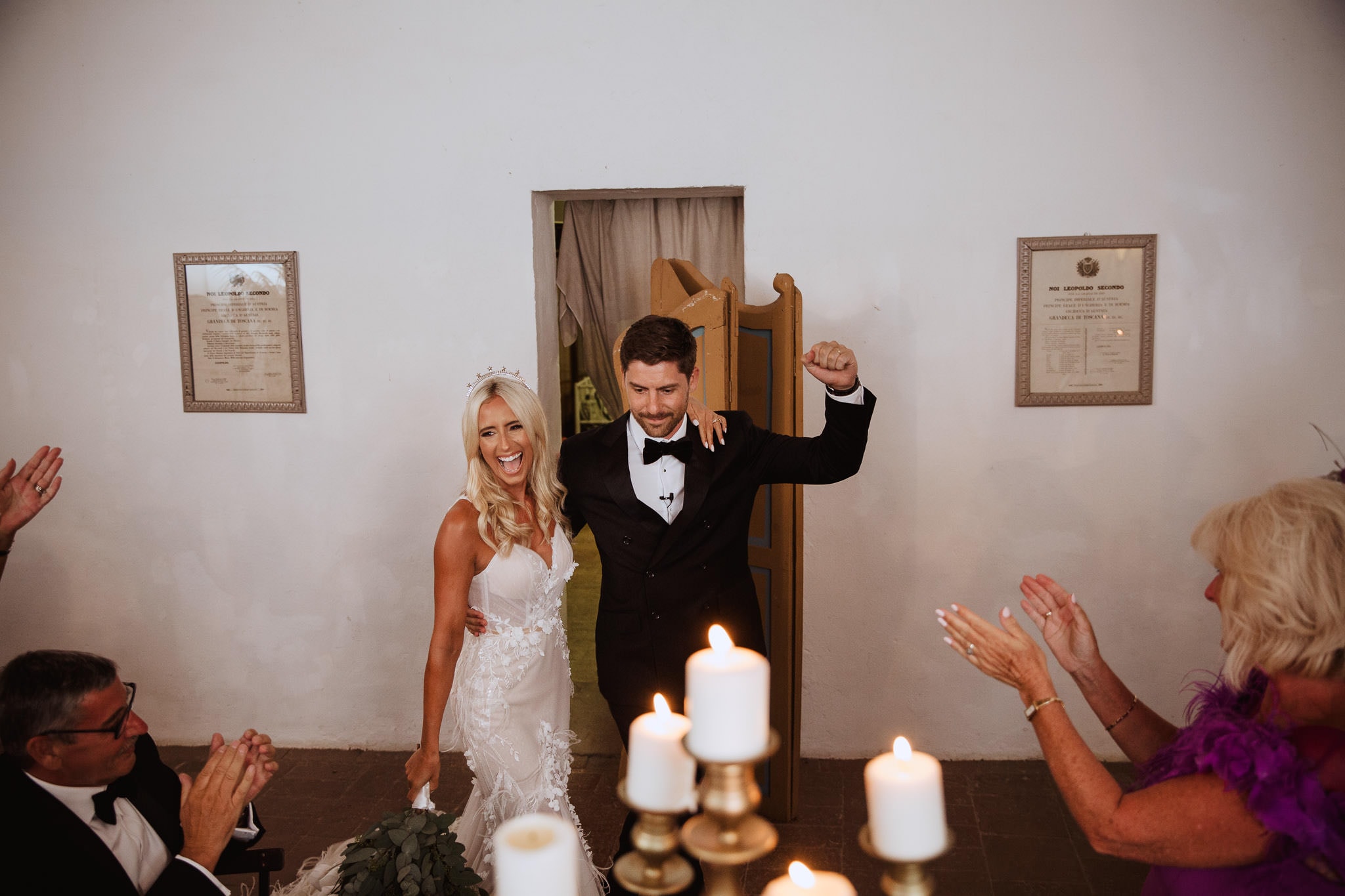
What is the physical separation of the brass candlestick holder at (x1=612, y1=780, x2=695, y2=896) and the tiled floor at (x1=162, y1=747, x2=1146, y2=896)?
2.23m

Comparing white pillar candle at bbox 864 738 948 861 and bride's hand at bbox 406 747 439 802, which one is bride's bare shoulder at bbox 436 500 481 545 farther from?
white pillar candle at bbox 864 738 948 861

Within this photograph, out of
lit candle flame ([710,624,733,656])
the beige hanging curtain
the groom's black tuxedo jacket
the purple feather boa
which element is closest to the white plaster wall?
the beige hanging curtain

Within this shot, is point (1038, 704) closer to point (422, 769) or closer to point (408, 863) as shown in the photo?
point (408, 863)

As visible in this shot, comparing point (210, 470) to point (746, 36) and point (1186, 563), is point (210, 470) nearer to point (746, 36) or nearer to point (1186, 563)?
point (746, 36)

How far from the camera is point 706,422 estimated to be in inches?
109

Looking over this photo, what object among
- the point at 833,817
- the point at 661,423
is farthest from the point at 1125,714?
the point at 833,817

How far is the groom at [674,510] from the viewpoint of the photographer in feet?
8.89

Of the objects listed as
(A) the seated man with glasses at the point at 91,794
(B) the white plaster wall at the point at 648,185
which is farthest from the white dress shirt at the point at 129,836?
(B) the white plaster wall at the point at 648,185

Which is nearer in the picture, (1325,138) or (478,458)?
(478,458)

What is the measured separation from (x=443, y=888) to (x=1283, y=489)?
1.99 metres

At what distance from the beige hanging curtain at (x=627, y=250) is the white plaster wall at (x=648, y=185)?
51 centimetres

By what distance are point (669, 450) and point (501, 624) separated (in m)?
0.70

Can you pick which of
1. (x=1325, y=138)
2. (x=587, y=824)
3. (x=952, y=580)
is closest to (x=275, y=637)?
(x=587, y=824)

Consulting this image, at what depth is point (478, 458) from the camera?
2699 millimetres
